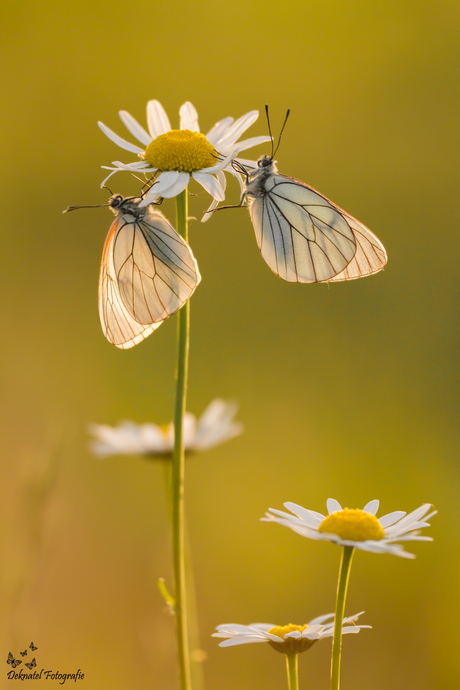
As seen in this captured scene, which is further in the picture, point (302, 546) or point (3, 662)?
point (302, 546)

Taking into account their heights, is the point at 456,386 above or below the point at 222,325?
below

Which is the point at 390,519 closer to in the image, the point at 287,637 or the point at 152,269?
the point at 287,637

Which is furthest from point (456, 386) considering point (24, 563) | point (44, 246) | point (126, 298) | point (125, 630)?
point (24, 563)

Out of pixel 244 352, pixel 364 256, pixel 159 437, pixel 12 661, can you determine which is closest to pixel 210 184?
pixel 364 256

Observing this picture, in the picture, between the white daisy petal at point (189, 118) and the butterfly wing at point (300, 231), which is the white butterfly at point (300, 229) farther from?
the white daisy petal at point (189, 118)

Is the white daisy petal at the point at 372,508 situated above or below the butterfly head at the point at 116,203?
below

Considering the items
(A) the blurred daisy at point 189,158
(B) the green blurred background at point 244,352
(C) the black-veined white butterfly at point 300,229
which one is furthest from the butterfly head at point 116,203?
(B) the green blurred background at point 244,352

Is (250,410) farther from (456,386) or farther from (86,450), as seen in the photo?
(456,386)

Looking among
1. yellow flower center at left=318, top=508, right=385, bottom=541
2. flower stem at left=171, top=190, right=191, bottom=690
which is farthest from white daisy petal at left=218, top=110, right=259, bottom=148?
yellow flower center at left=318, top=508, right=385, bottom=541
